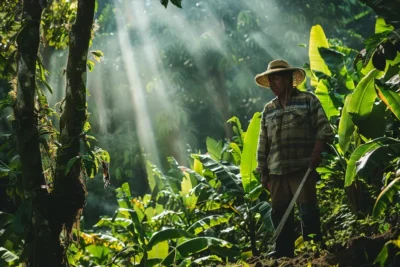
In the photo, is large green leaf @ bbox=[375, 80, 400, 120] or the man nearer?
large green leaf @ bbox=[375, 80, 400, 120]

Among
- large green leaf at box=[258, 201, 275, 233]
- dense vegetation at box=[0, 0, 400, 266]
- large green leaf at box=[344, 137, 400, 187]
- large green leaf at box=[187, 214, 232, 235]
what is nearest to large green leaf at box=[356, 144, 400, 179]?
dense vegetation at box=[0, 0, 400, 266]

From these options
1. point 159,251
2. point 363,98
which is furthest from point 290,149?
point 159,251

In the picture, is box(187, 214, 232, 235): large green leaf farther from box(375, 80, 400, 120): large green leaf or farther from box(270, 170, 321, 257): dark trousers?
box(375, 80, 400, 120): large green leaf

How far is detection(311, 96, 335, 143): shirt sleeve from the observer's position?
5.09m

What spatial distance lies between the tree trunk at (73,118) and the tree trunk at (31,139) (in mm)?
121

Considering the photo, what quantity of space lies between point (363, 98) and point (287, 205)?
1086 mm

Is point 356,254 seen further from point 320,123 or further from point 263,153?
point 263,153

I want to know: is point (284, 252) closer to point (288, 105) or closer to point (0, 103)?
point (288, 105)

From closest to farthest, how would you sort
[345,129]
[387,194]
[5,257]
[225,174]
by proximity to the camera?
[387,194]
[345,129]
[5,257]
[225,174]

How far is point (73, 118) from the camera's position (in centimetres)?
485

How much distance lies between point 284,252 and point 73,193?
1771mm

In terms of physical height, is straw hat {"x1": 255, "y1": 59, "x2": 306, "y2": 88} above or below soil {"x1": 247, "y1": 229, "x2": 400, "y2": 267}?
above

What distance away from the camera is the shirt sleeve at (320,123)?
5090 mm

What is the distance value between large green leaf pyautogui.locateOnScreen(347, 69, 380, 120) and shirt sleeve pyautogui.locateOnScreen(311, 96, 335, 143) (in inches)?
16.3
